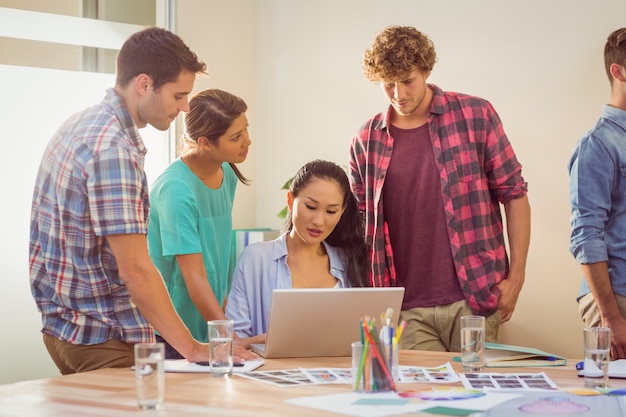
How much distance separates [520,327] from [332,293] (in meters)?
2.27

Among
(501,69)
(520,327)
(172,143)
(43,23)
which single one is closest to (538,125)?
(501,69)

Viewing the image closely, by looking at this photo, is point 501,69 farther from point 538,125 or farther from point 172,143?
point 172,143

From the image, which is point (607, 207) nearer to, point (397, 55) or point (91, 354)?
point (397, 55)

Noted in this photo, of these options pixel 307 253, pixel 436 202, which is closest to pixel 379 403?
pixel 307 253

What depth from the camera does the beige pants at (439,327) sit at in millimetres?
3221

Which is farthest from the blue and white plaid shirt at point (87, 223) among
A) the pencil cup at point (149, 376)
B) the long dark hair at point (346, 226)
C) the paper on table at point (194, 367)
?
the long dark hair at point (346, 226)

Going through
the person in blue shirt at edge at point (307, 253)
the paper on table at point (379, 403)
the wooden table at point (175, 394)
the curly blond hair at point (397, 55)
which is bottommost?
→ the wooden table at point (175, 394)

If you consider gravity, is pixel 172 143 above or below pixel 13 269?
above

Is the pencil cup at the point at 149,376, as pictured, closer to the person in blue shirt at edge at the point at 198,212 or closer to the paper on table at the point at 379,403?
the paper on table at the point at 379,403

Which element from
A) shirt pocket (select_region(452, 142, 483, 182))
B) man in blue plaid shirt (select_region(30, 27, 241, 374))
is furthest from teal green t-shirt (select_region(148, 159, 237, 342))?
shirt pocket (select_region(452, 142, 483, 182))

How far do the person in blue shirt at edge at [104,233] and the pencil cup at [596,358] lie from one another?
1010mm

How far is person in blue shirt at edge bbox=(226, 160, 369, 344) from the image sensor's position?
301 cm

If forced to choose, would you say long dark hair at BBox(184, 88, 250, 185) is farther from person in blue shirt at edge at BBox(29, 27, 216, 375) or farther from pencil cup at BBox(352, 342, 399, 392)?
pencil cup at BBox(352, 342, 399, 392)

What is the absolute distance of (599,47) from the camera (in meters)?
4.24
